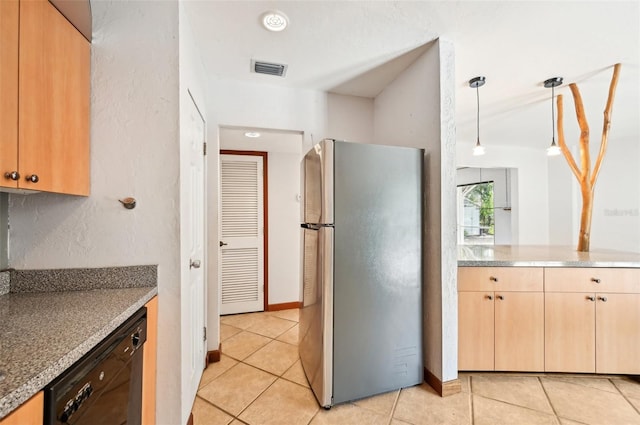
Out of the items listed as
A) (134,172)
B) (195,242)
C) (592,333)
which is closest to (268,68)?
(134,172)

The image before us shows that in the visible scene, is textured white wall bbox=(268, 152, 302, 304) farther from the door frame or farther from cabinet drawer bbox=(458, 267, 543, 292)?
cabinet drawer bbox=(458, 267, 543, 292)

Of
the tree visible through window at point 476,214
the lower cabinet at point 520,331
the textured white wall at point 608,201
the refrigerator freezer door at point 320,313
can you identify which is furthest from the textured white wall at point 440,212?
the tree visible through window at point 476,214

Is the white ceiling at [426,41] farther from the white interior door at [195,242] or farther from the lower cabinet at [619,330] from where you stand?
the lower cabinet at [619,330]

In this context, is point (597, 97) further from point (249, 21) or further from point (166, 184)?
point (166, 184)

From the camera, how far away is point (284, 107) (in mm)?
2447

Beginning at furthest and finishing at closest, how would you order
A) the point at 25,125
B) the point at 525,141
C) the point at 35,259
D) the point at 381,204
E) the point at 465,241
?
A: the point at 465,241
the point at 525,141
the point at 381,204
the point at 35,259
the point at 25,125

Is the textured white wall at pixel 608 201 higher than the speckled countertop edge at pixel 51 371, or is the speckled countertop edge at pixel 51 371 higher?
the textured white wall at pixel 608 201

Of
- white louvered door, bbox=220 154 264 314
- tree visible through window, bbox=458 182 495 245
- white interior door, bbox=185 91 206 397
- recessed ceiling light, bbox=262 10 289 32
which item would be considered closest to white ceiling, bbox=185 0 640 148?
recessed ceiling light, bbox=262 10 289 32

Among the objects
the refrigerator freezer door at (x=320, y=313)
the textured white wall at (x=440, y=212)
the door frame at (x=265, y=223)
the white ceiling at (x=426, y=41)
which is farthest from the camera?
the door frame at (x=265, y=223)

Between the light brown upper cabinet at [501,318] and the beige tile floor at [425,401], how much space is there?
15 cm

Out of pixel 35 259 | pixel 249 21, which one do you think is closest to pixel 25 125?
pixel 35 259

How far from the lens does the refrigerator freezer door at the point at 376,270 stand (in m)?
1.73

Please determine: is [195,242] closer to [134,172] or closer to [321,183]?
[134,172]

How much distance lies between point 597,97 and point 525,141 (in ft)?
5.09
